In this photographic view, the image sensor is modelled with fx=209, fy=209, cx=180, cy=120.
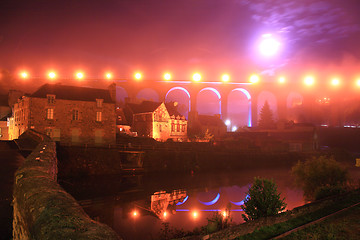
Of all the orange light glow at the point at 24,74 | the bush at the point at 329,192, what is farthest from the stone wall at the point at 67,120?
the orange light glow at the point at 24,74

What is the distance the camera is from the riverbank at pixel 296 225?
771 centimetres

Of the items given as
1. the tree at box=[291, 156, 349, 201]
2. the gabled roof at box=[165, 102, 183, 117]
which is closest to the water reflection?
the tree at box=[291, 156, 349, 201]

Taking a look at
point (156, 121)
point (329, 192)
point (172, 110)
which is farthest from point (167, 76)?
point (329, 192)

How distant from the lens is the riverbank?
7710 millimetres

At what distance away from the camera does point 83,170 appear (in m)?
24.6

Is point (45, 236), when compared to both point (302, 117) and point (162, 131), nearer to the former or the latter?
point (162, 131)

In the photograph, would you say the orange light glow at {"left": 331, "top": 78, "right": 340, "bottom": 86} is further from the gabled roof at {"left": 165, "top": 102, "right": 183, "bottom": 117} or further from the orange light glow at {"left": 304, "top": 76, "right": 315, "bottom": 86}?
the gabled roof at {"left": 165, "top": 102, "right": 183, "bottom": 117}

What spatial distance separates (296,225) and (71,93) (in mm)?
31283

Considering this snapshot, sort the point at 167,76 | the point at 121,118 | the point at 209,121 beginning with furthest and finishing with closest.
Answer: the point at 167,76 → the point at 209,121 → the point at 121,118

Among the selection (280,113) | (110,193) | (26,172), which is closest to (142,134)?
(110,193)

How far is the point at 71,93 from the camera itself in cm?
3055

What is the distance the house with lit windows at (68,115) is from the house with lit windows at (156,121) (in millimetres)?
10163

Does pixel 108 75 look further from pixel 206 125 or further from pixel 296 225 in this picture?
pixel 296 225

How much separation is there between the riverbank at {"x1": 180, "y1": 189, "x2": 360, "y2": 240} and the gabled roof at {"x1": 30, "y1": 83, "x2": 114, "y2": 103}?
27.4 metres
